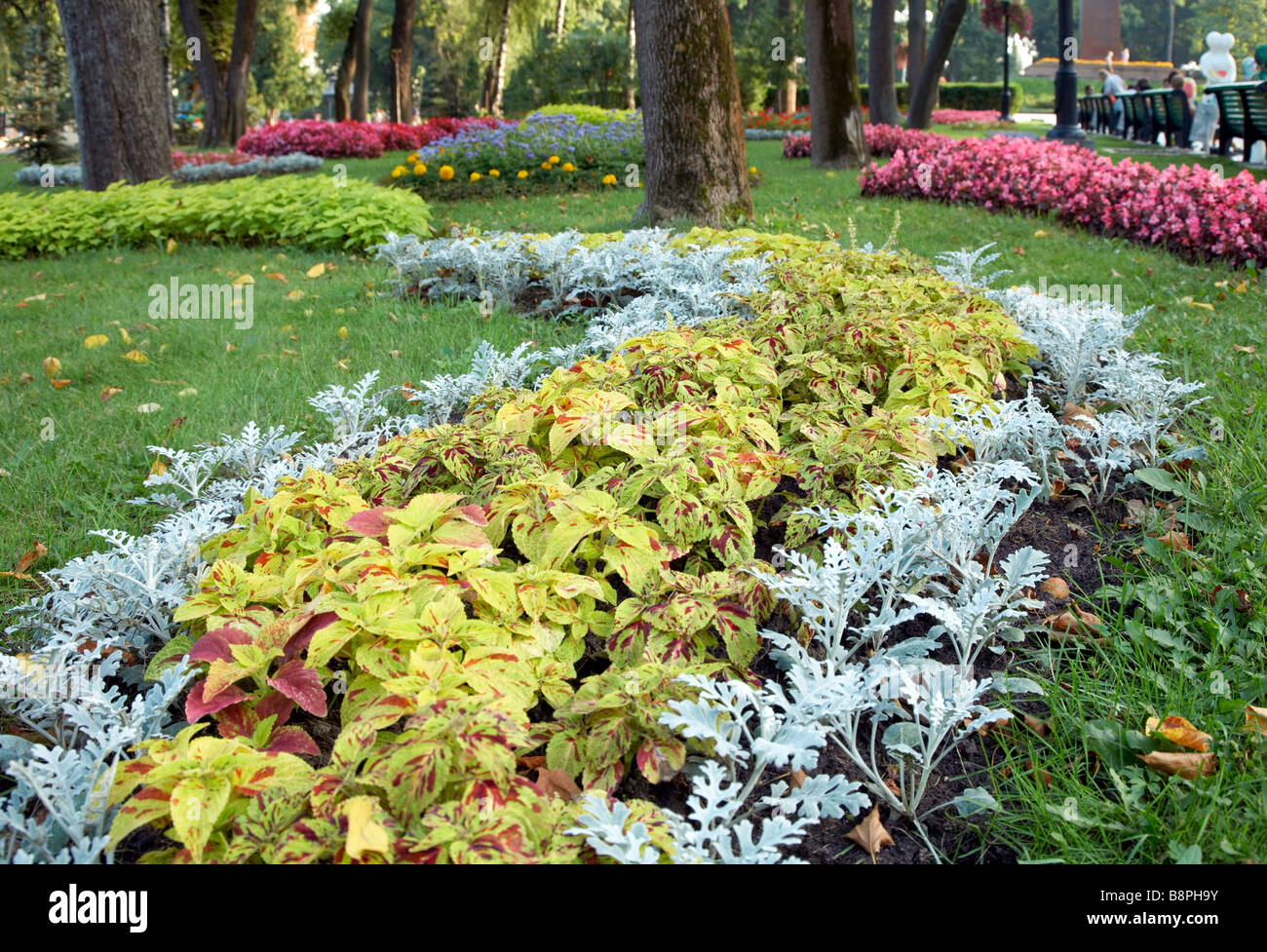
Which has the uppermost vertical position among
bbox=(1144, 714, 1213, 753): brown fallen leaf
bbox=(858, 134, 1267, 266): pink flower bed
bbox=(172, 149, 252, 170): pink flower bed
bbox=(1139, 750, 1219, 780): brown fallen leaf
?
bbox=(172, 149, 252, 170): pink flower bed

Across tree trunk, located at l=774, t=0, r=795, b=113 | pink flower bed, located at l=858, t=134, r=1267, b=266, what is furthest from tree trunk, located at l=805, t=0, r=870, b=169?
tree trunk, located at l=774, t=0, r=795, b=113

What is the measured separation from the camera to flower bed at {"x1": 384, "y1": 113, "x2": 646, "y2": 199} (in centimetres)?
1170

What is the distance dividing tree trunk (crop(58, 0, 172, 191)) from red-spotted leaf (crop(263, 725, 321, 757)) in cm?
1009

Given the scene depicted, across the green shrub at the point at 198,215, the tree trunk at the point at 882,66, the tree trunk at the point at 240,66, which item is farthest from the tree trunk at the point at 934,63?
the tree trunk at the point at 240,66

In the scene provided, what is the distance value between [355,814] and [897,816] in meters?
1.02

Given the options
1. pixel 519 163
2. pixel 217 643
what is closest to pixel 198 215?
pixel 519 163

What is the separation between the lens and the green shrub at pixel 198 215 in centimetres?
796

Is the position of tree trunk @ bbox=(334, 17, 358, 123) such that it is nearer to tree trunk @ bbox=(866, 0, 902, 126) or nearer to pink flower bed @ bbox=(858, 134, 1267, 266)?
tree trunk @ bbox=(866, 0, 902, 126)

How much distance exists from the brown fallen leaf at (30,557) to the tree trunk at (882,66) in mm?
16945
